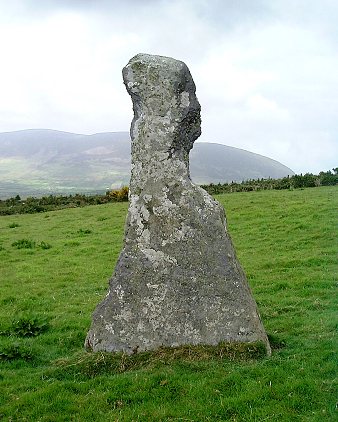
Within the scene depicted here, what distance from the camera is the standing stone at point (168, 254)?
9.17 metres

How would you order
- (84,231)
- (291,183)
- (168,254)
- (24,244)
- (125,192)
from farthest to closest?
Result: (125,192), (291,183), (84,231), (24,244), (168,254)

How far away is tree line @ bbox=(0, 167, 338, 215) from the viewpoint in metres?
36.9

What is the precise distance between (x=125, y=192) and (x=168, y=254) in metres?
33.1

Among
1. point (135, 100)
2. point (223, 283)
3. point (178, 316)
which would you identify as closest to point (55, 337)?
point (178, 316)

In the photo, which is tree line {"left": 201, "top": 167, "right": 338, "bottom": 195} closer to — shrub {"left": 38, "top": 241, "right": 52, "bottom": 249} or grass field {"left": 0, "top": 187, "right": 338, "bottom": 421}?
grass field {"left": 0, "top": 187, "right": 338, "bottom": 421}

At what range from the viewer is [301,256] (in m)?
18.4

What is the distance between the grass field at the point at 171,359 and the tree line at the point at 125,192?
15568 millimetres

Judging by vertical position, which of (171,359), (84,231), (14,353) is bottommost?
(14,353)

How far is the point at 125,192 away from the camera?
139 feet

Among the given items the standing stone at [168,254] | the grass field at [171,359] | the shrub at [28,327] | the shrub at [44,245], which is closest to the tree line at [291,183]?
the grass field at [171,359]

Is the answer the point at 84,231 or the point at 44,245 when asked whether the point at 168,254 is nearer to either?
the point at 44,245

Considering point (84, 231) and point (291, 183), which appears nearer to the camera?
point (84, 231)

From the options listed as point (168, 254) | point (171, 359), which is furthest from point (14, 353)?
point (168, 254)

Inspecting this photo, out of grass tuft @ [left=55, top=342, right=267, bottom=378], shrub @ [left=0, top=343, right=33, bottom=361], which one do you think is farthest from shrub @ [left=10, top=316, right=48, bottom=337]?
grass tuft @ [left=55, top=342, right=267, bottom=378]
